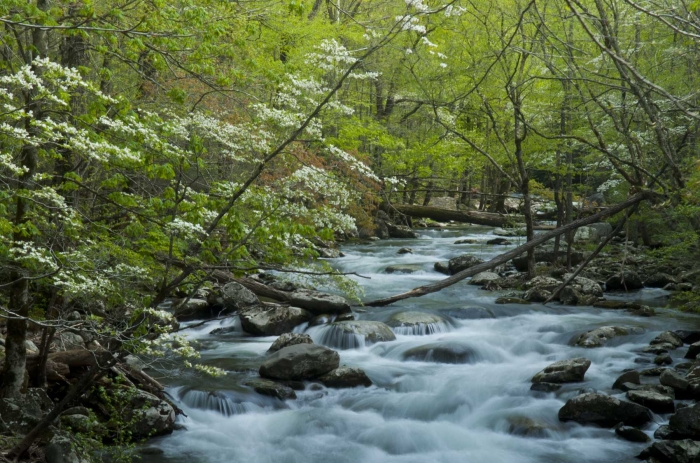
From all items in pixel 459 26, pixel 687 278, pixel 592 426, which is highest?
pixel 459 26

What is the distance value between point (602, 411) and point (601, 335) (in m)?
3.82

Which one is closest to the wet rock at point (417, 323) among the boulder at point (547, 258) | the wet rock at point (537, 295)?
the wet rock at point (537, 295)

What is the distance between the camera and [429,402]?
Answer: 10000 mm

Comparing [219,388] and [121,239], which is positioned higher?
[121,239]

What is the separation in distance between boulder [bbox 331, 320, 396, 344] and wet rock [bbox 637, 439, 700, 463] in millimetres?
5638

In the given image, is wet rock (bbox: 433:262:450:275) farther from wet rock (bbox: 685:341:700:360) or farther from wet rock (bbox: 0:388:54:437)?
wet rock (bbox: 0:388:54:437)

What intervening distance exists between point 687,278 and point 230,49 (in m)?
13.4

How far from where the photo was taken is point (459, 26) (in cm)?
1548

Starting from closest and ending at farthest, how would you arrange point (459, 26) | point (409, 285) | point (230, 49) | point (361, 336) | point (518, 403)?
point (230, 49) → point (518, 403) → point (361, 336) → point (459, 26) → point (409, 285)

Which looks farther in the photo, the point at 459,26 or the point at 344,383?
the point at 459,26

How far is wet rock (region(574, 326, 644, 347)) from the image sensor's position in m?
12.1

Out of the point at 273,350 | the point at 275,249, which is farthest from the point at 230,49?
the point at 273,350

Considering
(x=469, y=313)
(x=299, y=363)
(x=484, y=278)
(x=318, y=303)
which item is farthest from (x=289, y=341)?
(x=484, y=278)

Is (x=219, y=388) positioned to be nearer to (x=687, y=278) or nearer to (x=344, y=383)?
(x=344, y=383)
